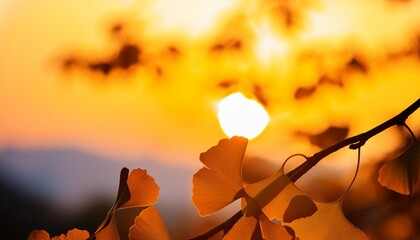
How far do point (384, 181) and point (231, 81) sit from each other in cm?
141

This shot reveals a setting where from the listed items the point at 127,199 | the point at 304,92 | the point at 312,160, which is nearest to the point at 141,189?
the point at 127,199

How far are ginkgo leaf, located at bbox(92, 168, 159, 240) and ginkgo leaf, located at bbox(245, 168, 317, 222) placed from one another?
0.24ft

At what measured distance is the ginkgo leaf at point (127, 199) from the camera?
1.35 ft

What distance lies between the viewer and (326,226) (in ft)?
1.40

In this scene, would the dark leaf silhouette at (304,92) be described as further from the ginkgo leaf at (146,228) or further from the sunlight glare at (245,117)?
the ginkgo leaf at (146,228)

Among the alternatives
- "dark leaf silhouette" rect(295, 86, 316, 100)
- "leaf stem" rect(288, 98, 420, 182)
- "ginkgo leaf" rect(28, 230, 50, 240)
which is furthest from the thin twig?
"dark leaf silhouette" rect(295, 86, 316, 100)

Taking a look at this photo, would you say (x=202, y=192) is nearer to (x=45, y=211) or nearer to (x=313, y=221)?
(x=313, y=221)

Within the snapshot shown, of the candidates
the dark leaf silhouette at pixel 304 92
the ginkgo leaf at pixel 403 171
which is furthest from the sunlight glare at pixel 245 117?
the ginkgo leaf at pixel 403 171

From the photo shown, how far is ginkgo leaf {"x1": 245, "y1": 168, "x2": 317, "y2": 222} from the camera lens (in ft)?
1.26

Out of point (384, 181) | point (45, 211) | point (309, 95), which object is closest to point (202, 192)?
point (384, 181)

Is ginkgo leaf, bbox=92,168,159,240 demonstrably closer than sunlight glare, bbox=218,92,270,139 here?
Yes

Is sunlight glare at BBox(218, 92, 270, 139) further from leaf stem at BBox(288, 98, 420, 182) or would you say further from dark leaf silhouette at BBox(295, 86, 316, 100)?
leaf stem at BBox(288, 98, 420, 182)

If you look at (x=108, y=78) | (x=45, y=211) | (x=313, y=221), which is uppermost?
(x=108, y=78)

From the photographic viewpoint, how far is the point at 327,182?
209 cm
